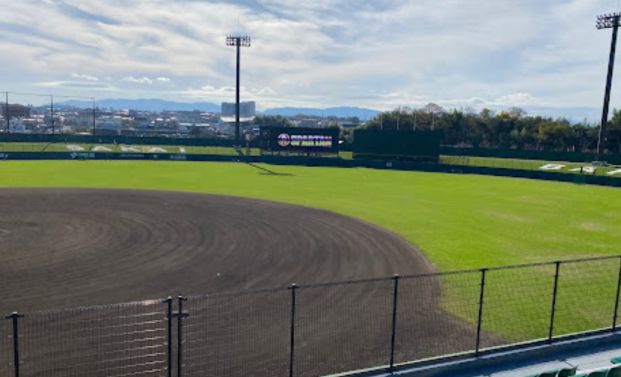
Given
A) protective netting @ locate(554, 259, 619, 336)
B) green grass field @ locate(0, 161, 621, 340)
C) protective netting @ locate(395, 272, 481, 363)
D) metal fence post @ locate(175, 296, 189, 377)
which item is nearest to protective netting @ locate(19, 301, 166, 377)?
metal fence post @ locate(175, 296, 189, 377)

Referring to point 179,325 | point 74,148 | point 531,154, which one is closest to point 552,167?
point 531,154

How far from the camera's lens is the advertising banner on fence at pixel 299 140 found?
229ft

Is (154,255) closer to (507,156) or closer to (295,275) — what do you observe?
(295,275)

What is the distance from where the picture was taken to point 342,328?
511 inches

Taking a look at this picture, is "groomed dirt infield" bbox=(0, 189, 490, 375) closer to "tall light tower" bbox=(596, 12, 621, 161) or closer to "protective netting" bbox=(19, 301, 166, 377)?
"protective netting" bbox=(19, 301, 166, 377)

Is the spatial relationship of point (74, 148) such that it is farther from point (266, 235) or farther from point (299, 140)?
point (266, 235)

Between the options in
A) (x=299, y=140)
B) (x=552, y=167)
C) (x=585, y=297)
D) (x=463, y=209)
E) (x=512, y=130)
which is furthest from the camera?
(x=512, y=130)

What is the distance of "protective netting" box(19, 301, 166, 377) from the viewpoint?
10.5 meters

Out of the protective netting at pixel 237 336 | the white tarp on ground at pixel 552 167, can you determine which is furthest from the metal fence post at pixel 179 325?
the white tarp on ground at pixel 552 167

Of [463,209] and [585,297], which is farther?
[463,209]

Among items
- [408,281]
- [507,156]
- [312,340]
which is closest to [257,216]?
[408,281]

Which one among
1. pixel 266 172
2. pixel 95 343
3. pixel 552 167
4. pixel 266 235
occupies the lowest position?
pixel 95 343

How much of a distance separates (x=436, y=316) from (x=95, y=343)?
9363 millimetres

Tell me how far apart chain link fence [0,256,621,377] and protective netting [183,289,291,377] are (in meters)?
0.03
